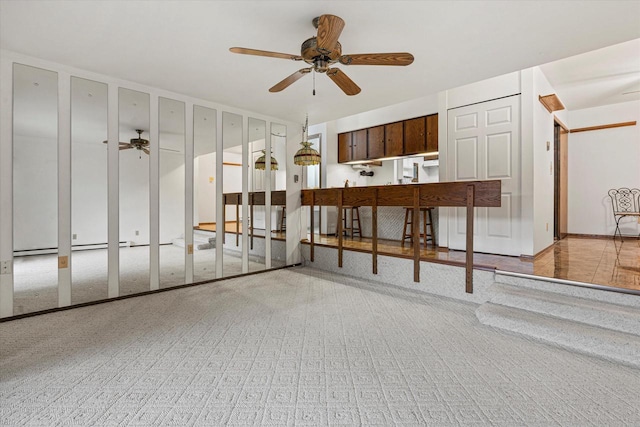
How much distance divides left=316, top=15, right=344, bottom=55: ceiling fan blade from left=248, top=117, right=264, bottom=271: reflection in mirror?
2774mm

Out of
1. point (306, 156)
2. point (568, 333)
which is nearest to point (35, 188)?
point (306, 156)

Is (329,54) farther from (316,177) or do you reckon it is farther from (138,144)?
(316,177)

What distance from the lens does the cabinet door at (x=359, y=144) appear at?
6679mm

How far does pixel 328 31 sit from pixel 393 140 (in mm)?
4239

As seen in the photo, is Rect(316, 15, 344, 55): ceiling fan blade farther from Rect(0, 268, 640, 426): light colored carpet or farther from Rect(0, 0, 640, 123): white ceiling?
Rect(0, 268, 640, 426): light colored carpet

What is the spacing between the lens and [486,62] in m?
3.10

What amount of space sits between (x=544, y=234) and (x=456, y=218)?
1.33 meters

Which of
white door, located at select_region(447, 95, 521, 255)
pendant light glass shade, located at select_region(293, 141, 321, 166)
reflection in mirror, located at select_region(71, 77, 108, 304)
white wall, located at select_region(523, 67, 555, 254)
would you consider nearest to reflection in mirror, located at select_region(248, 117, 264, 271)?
pendant light glass shade, located at select_region(293, 141, 321, 166)

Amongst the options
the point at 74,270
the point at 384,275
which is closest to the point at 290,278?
the point at 384,275

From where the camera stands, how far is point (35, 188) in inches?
130

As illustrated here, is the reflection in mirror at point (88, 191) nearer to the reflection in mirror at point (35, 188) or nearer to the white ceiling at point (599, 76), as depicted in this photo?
the reflection in mirror at point (35, 188)

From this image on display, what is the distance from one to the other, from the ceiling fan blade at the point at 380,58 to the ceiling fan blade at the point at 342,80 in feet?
0.41

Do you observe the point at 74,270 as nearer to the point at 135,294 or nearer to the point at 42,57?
the point at 135,294

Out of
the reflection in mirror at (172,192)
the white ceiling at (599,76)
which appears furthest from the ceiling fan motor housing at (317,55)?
the white ceiling at (599,76)
